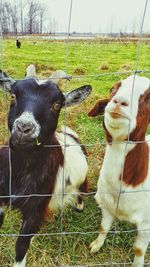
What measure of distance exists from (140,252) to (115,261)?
1.01 feet

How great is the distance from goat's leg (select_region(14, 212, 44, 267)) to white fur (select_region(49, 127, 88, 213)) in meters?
0.25

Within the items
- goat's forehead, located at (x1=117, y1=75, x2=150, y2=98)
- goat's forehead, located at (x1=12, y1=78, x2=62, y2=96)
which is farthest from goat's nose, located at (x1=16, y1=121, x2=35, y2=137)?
goat's forehead, located at (x1=117, y1=75, x2=150, y2=98)

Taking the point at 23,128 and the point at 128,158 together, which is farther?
the point at 128,158

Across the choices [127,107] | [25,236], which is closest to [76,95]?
[127,107]

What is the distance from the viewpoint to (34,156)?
2902 mm

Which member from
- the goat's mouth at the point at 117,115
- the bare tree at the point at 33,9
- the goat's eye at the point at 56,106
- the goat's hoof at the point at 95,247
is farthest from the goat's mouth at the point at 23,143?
the bare tree at the point at 33,9

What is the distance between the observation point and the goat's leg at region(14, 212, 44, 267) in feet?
9.43

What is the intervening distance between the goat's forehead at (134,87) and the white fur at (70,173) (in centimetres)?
95

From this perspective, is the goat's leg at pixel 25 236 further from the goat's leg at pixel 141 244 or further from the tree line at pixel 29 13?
the tree line at pixel 29 13

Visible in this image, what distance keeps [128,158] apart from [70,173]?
0.93 meters

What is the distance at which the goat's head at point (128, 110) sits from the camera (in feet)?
7.40

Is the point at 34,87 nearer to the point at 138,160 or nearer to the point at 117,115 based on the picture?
the point at 117,115

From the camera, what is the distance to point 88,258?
3.15 m

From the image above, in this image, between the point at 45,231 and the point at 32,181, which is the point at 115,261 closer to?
the point at 45,231
